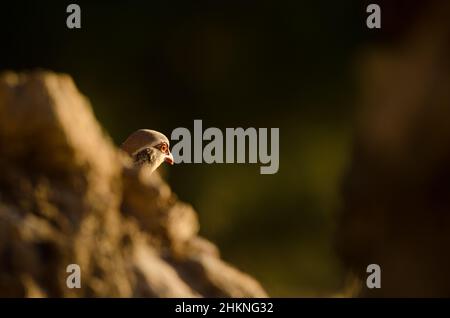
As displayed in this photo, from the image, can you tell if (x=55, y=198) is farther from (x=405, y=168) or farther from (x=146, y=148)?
(x=405, y=168)

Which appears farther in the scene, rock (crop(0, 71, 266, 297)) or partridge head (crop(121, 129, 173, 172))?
partridge head (crop(121, 129, 173, 172))

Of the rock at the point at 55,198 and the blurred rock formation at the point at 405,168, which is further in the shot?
the blurred rock formation at the point at 405,168

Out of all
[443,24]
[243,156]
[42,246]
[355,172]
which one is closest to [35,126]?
[42,246]

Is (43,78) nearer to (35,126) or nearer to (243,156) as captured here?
(35,126)

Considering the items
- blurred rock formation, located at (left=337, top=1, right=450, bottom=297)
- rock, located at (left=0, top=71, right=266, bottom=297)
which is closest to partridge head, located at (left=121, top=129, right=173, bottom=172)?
blurred rock formation, located at (left=337, top=1, right=450, bottom=297)

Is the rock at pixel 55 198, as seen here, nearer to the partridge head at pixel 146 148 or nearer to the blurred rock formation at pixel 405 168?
the partridge head at pixel 146 148

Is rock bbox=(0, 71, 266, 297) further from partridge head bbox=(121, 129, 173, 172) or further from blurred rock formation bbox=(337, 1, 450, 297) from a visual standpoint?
blurred rock formation bbox=(337, 1, 450, 297)

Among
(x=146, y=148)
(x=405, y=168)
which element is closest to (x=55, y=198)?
(x=146, y=148)

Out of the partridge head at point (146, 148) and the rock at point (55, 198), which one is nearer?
the rock at point (55, 198)

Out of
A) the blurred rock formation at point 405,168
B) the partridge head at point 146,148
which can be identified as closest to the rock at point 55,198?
the partridge head at point 146,148
